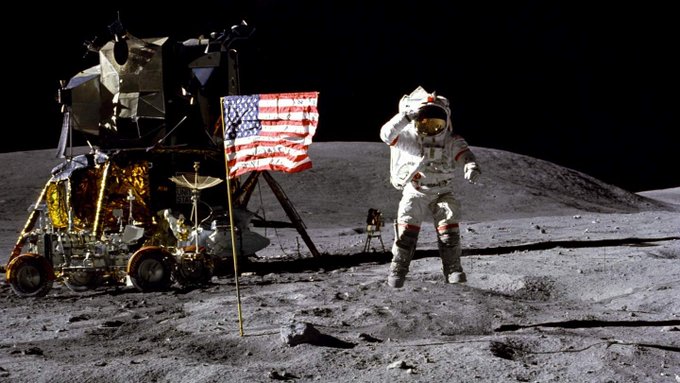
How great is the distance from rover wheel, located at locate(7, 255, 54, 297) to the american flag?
7.51 ft

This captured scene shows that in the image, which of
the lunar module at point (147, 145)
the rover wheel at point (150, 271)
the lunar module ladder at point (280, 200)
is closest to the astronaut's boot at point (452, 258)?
the rover wheel at point (150, 271)

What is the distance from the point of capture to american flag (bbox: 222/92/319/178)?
3879mm

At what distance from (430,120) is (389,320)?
1.03 meters

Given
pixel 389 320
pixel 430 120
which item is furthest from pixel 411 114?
pixel 389 320

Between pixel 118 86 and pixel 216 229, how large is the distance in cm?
148

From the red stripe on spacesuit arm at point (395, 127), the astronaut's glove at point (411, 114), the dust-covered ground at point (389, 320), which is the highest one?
the astronaut's glove at point (411, 114)

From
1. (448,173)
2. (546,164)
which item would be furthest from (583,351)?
(546,164)

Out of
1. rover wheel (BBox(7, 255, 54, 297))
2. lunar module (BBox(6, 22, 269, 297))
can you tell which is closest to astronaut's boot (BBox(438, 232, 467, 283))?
lunar module (BBox(6, 22, 269, 297))

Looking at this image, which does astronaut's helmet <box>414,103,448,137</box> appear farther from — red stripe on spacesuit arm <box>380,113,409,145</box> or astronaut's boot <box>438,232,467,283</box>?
astronaut's boot <box>438,232,467,283</box>

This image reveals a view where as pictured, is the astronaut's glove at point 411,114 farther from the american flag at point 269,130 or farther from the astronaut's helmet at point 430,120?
the american flag at point 269,130

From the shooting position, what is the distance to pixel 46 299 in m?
5.57

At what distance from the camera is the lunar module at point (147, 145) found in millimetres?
6516

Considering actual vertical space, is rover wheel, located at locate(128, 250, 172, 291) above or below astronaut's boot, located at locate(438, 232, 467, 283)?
below

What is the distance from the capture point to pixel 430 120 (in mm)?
3953
